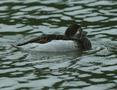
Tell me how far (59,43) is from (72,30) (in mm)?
903

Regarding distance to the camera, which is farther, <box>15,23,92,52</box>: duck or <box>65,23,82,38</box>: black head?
<box>65,23,82,38</box>: black head

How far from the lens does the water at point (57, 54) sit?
15344mm

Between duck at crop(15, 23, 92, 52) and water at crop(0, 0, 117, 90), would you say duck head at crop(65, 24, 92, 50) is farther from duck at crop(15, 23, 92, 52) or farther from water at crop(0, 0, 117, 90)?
water at crop(0, 0, 117, 90)

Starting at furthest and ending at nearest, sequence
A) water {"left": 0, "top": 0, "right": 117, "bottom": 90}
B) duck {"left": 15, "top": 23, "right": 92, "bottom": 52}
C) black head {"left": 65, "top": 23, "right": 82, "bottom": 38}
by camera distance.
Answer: black head {"left": 65, "top": 23, "right": 82, "bottom": 38}, duck {"left": 15, "top": 23, "right": 92, "bottom": 52}, water {"left": 0, "top": 0, "right": 117, "bottom": 90}

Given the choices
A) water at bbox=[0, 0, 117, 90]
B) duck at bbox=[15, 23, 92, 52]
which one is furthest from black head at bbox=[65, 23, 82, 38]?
water at bbox=[0, 0, 117, 90]

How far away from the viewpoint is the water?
15344mm

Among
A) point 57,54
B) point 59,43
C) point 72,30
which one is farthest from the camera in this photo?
point 72,30

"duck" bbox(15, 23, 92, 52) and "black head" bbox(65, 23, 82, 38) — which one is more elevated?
"black head" bbox(65, 23, 82, 38)

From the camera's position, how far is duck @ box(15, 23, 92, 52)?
723 inches

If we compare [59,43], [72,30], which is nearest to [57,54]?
[59,43]

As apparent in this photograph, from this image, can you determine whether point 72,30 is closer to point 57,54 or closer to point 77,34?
point 77,34

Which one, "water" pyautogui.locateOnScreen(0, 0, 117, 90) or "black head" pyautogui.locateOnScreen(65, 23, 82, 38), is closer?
"water" pyautogui.locateOnScreen(0, 0, 117, 90)

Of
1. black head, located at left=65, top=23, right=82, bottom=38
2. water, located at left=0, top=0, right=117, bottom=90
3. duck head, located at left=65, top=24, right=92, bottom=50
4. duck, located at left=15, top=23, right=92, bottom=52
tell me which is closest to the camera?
water, located at left=0, top=0, right=117, bottom=90

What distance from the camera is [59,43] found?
18391 millimetres
